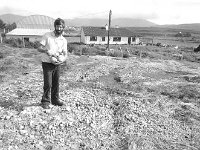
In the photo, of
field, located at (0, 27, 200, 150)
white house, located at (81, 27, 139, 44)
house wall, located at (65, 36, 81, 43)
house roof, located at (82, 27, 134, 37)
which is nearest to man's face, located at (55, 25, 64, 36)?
field, located at (0, 27, 200, 150)

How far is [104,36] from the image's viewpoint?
143 ft

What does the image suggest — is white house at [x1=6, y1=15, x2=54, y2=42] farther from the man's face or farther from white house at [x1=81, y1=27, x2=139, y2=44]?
the man's face

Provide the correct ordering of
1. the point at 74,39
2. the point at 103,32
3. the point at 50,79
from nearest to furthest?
the point at 50,79 → the point at 74,39 → the point at 103,32

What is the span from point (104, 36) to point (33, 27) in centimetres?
1323

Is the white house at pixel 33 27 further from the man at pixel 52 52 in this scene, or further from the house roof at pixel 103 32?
the man at pixel 52 52

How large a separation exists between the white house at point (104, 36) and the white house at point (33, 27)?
6.87 metres

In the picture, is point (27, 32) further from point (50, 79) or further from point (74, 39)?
point (50, 79)

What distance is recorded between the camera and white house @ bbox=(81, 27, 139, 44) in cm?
4294

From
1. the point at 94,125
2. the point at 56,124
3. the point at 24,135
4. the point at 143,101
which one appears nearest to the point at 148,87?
the point at 143,101

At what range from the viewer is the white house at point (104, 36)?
4294 cm

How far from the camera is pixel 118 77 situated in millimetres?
11367

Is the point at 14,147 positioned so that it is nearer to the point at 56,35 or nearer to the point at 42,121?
the point at 42,121

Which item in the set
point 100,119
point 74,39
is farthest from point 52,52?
point 74,39

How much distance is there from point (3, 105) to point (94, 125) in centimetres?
242
